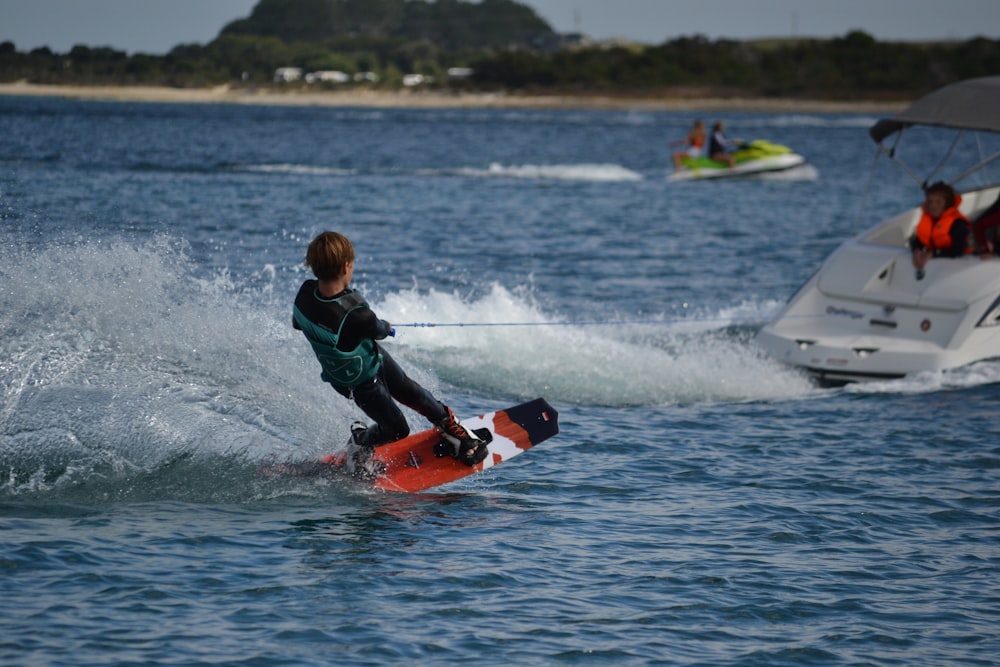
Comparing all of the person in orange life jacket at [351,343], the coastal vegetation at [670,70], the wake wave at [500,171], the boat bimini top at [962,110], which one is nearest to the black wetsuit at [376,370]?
the person in orange life jacket at [351,343]

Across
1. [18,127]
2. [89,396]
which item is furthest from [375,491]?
[18,127]

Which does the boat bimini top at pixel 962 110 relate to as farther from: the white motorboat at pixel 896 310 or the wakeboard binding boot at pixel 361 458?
the wakeboard binding boot at pixel 361 458

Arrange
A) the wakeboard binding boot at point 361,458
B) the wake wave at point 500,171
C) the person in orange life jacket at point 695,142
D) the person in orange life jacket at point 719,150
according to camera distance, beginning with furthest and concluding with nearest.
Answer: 1. the wake wave at point 500,171
2. the person in orange life jacket at point 695,142
3. the person in orange life jacket at point 719,150
4. the wakeboard binding boot at point 361,458

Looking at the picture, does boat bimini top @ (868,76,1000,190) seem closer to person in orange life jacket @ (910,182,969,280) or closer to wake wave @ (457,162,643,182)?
person in orange life jacket @ (910,182,969,280)

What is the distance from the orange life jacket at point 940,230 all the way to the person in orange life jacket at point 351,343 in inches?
271

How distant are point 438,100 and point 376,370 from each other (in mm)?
144458

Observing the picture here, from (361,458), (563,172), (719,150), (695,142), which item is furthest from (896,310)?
(563,172)

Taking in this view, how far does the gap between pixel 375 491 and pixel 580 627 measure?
2.48 metres

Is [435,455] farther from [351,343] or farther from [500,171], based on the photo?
[500,171]

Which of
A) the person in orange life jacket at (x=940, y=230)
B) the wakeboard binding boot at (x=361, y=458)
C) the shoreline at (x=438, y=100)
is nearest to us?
the wakeboard binding boot at (x=361, y=458)

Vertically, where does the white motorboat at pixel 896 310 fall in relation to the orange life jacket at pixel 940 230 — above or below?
below

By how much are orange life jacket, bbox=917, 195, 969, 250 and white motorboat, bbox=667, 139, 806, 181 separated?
76.2 ft

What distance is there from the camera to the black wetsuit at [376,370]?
7.64 metres

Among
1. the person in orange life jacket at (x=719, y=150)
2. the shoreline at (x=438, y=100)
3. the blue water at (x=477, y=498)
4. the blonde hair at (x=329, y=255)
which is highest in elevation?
the shoreline at (x=438, y=100)
